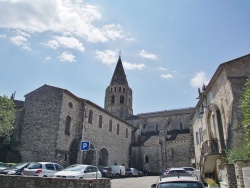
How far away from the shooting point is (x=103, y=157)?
31.0m

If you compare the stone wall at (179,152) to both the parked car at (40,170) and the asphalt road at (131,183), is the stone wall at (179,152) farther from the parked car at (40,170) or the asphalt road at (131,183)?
the parked car at (40,170)

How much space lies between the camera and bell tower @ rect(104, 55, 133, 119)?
49750 millimetres

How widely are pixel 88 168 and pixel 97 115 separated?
50.6 feet

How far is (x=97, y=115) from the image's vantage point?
29297 mm

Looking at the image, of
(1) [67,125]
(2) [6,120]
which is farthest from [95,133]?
(2) [6,120]

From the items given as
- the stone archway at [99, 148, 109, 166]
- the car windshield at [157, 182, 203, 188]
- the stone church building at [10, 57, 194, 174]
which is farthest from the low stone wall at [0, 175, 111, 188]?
the stone archway at [99, 148, 109, 166]

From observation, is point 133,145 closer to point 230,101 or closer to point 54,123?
point 54,123

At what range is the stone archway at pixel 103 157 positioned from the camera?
100 ft

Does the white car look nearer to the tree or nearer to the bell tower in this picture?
the tree

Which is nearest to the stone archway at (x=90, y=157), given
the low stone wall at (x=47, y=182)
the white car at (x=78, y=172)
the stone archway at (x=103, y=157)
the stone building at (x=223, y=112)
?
the stone archway at (x=103, y=157)

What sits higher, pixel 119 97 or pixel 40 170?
pixel 119 97

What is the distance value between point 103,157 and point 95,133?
15.8 ft

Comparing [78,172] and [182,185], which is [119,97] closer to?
[78,172]

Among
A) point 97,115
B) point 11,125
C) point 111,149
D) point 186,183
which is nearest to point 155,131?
point 111,149
